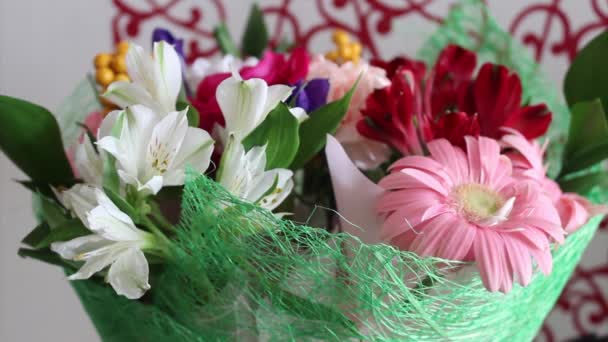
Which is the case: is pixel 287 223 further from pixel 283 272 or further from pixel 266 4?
pixel 266 4

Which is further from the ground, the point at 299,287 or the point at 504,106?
the point at 504,106

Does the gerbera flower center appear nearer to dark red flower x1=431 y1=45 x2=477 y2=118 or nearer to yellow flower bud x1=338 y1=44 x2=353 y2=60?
dark red flower x1=431 y1=45 x2=477 y2=118

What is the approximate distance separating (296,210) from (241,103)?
0.42 feet

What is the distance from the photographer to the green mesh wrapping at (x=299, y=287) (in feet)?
1.18

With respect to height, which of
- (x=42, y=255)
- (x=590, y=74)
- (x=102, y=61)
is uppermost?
(x=590, y=74)

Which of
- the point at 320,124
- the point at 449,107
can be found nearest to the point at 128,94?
the point at 320,124

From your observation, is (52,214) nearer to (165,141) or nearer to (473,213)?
(165,141)

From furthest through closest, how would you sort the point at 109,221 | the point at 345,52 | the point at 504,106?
the point at 345,52 → the point at 504,106 → the point at 109,221

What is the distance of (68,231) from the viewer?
395 millimetres

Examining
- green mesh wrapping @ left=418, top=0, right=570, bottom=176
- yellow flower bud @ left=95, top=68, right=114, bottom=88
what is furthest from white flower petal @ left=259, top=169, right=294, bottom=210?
green mesh wrapping @ left=418, top=0, right=570, bottom=176

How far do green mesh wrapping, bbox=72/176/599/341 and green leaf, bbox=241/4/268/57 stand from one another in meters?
0.30

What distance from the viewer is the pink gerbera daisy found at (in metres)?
0.36

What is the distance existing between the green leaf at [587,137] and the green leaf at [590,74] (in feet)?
0.14

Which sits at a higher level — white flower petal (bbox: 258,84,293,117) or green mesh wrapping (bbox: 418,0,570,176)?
green mesh wrapping (bbox: 418,0,570,176)
